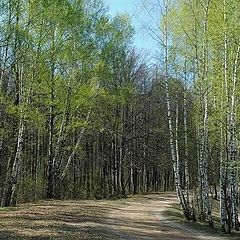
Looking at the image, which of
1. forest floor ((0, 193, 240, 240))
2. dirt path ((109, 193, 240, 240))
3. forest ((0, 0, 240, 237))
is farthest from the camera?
forest ((0, 0, 240, 237))

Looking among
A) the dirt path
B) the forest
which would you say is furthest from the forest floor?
the forest

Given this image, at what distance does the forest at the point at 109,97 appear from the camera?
651 inches

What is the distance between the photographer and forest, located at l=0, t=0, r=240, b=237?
16547 millimetres

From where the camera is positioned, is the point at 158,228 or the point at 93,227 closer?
the point at 93,227

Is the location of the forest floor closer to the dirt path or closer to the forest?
the dirt path

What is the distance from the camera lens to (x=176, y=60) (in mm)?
18969

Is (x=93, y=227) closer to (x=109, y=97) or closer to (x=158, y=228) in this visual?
(x=158, y=228)

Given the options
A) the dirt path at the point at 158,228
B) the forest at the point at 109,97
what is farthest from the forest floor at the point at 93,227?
the forest at the point at 109,97

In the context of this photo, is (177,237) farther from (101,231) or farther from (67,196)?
(67,196)

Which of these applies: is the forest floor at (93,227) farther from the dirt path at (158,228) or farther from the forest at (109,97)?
the forest at (109,97)

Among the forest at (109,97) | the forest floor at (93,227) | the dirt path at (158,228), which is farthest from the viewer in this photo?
the forest at (109,97)

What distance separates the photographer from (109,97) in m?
29.1

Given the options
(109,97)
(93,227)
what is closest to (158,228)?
(93,227)

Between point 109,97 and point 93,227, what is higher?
point 109,97
